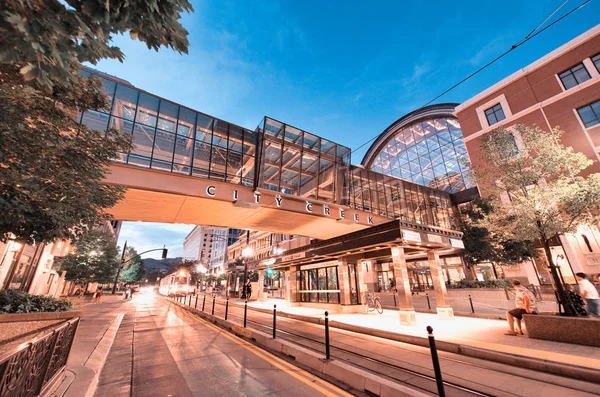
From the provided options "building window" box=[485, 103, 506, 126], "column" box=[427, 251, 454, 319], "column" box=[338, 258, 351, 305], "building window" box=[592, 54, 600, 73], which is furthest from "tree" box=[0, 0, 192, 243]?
"building window" box=[592, 54, 600, 73]

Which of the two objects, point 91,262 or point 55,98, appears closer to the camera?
point 55,98

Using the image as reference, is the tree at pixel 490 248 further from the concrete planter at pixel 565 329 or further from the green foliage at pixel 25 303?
the green foliage at pixel 25 303

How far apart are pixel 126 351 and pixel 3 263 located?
1473 cm

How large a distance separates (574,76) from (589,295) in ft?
98.7

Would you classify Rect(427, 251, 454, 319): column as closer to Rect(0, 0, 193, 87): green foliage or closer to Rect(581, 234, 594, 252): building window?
Rect(0, 0, 193, 87): green foliage

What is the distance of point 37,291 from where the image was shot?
21.9 meters

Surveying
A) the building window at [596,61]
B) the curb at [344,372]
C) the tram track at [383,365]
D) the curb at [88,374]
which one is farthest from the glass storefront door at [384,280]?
the curb at [88,374]

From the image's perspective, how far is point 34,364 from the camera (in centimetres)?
295

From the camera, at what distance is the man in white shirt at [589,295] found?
26.5 feet

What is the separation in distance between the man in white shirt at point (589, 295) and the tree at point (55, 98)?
1317cm

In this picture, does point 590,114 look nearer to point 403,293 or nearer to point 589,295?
point 589,295

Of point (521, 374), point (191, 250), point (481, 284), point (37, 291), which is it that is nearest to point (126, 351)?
point (521, 374)

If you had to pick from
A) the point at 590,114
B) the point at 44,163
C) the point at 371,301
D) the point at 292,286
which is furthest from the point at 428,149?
the point at 44,163

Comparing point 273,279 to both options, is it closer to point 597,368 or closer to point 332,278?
point 332,278
